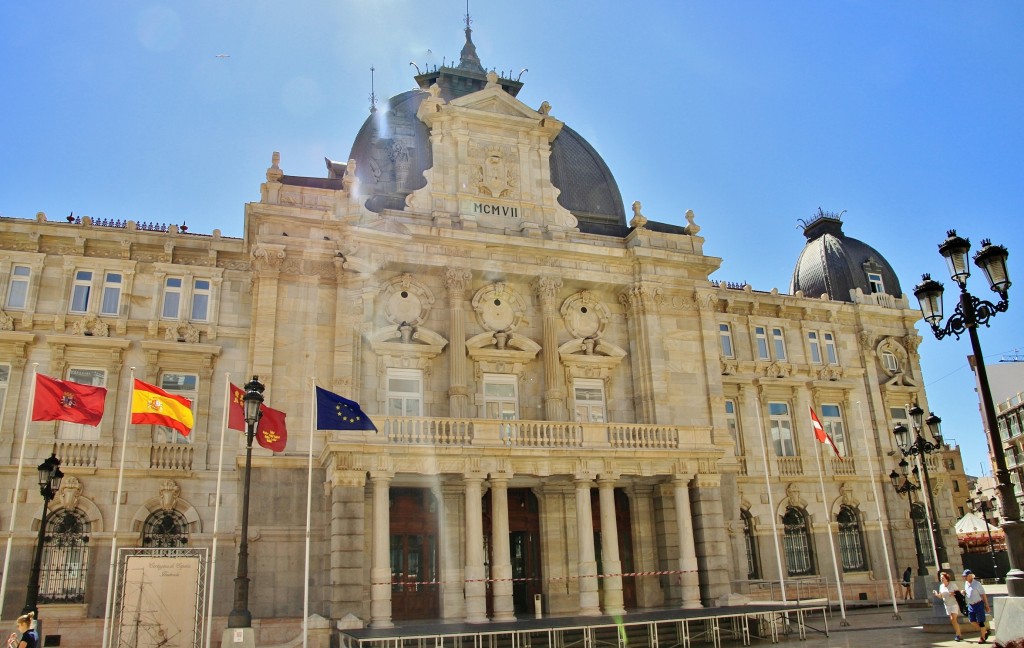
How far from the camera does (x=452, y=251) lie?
2920 centimetres

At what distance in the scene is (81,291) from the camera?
2747cm

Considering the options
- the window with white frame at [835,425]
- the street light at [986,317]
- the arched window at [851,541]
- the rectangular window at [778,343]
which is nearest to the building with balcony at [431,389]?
the arched window at [851,541]

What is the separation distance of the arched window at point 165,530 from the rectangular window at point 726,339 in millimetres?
22591

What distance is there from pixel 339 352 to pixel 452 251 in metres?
5.51

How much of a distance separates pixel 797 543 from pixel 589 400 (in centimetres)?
1203

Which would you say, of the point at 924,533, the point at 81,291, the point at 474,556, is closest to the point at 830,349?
the point at 924,533

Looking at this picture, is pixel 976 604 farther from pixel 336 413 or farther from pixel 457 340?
pixel 457 340

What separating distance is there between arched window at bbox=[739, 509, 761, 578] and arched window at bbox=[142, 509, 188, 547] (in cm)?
2123

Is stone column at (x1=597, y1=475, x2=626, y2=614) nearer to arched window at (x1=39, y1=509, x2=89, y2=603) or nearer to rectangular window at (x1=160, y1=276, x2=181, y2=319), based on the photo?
rectangular window at (x1=160, y1=276, x2=181, y2=319)

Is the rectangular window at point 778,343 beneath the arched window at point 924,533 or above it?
above

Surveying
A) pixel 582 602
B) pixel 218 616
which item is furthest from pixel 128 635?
pixel 582 602

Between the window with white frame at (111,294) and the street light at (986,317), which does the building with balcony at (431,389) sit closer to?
the window with white frame at (111,294)

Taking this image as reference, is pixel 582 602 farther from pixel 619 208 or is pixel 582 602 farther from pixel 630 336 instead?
pixel 619 208

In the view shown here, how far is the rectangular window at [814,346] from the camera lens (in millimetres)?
37656
